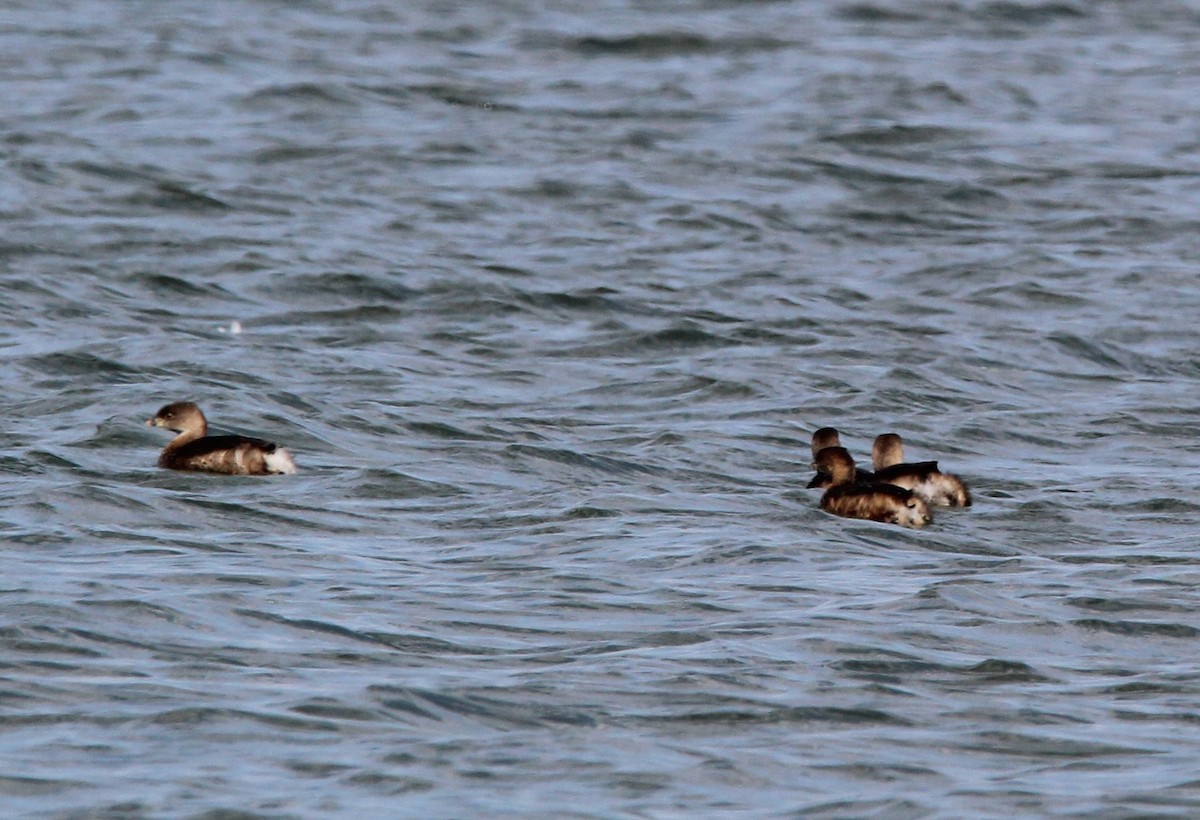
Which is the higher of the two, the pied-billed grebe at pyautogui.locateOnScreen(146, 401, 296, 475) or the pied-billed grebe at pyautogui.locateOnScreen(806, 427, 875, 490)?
the pied-billed grebe at pyautogui.locateOnScreen(146, 401, 296, 475)

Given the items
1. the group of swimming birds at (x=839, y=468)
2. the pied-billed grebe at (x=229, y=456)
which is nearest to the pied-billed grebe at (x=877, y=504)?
the group of swimming birds at (x=839, y=468)

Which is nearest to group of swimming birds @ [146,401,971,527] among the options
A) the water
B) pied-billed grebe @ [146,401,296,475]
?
pied-billed grebe @ [146,401,296,475]

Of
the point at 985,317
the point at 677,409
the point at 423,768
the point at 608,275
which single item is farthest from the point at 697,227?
the point at 423,768

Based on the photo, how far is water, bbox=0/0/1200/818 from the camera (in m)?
7.27

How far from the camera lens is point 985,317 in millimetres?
16875

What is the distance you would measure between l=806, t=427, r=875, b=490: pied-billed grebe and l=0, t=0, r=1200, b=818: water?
0.17m

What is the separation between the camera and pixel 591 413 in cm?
1351

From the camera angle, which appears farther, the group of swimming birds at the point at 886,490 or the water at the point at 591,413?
the group of swimming birds at the point at 886,490

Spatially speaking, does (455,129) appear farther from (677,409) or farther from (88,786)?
(88,786)

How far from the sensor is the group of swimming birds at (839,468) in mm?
10508

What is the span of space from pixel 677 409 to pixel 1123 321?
14.5ft

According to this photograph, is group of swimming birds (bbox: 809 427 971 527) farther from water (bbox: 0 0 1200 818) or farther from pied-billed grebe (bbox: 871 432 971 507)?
water (bbox: 0 0 1200 818)

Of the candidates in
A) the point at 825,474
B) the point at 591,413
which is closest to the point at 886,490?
the point at 825,474

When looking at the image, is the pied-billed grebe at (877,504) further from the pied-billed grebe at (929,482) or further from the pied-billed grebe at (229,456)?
the pied-billed grebe at (229,456)
